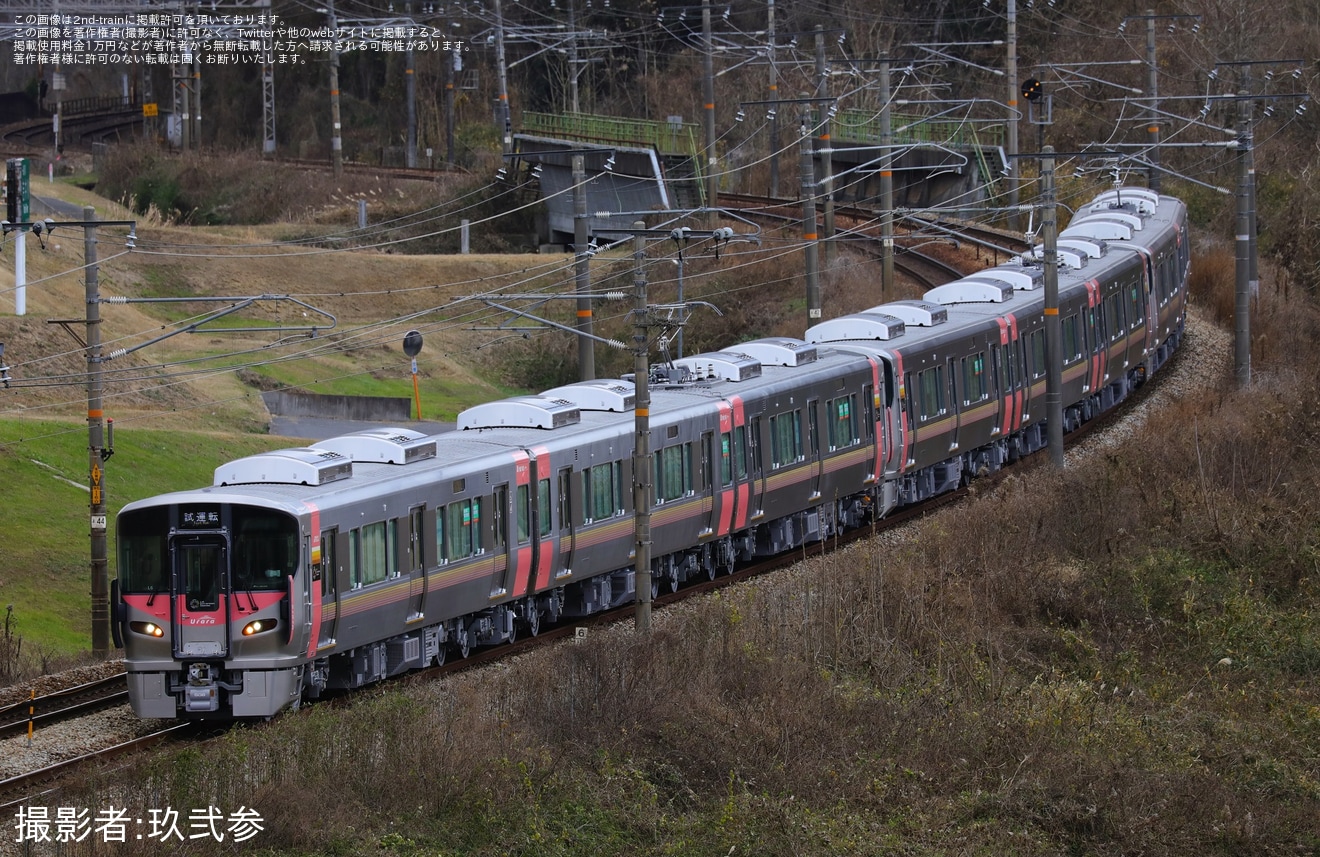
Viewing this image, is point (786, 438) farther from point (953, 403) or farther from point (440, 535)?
point (440, 535)

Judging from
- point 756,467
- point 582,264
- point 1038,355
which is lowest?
point 756,467

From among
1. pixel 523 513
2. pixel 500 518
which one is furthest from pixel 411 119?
pixel 500 518

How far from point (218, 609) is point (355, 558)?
5.03 ft

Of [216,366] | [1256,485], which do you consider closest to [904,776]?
[1256,485]

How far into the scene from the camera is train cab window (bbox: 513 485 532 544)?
2097 cm

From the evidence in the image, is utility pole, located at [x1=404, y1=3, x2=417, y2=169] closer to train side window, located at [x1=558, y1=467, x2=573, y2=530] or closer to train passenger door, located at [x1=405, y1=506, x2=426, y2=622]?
train side window, located at [x1=558, y1=467, x2=573, y2=530]

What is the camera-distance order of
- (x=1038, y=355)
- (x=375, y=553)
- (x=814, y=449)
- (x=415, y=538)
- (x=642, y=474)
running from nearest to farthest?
(x=375, y=553) → (x=415, y=538) → (x=642, y=474) → (x=814, y=449) → (x=1038, y=355)

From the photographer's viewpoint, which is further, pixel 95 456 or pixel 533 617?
pixel 95 456

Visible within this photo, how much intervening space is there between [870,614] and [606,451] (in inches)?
159

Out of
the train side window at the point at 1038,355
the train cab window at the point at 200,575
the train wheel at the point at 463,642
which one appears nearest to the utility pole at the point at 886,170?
the train side window at the point at 1038,355

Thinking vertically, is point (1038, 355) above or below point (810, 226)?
below

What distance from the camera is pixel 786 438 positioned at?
26078mm

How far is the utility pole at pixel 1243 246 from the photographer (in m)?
33.2

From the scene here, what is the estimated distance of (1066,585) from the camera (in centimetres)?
2273
